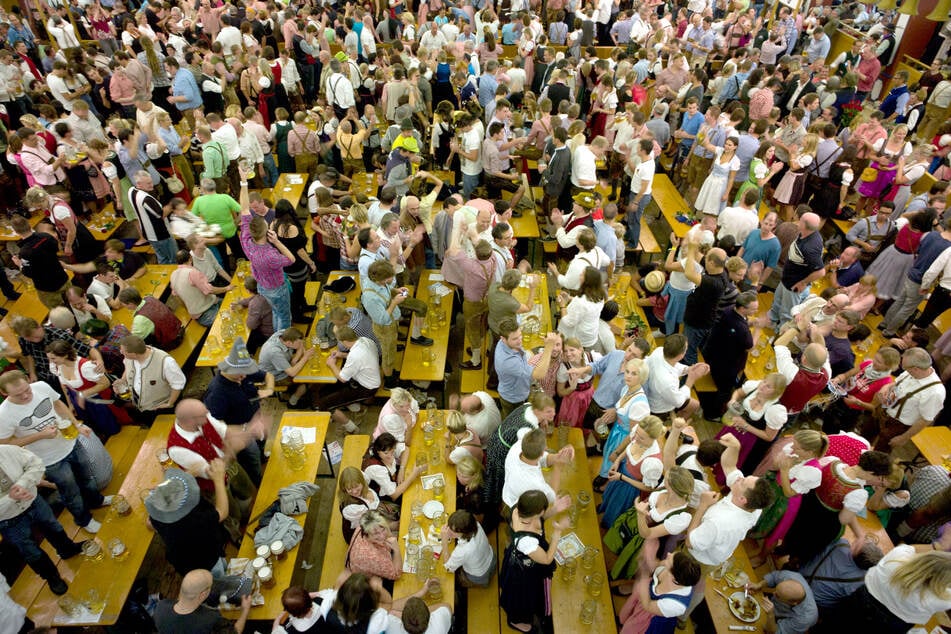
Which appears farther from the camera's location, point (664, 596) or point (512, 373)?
point (512, 373)

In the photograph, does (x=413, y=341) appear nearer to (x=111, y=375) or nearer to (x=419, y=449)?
(x=419, y=449)

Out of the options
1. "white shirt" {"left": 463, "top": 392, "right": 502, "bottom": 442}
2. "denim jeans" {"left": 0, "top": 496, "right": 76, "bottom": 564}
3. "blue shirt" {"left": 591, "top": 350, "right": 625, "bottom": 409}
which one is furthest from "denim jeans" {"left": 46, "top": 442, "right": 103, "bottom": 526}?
"blue shirt" {"left": 591, "top": 350, "right": 625, "bottom": 409}

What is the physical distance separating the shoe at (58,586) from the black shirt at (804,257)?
6.99 metres

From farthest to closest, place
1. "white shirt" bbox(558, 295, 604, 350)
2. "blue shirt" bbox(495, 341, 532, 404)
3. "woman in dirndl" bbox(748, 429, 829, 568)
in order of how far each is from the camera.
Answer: "white shirt" bbox(558, 295, 604, 350) < "blue shirt" bbox(495, 341, 532, 404) < "woman in dirndl" bbox(748, 429, 829, 568)

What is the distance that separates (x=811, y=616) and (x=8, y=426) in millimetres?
5440

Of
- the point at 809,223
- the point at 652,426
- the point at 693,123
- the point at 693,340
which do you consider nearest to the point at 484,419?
the point at 652,426

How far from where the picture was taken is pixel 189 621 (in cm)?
329

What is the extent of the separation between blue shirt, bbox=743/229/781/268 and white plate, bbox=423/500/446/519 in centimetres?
452

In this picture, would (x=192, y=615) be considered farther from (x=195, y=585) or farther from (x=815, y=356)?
(x=815, y=356)

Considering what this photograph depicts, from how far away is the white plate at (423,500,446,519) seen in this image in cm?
416

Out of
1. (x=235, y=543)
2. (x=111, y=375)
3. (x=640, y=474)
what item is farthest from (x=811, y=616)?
(x=111, y=375)

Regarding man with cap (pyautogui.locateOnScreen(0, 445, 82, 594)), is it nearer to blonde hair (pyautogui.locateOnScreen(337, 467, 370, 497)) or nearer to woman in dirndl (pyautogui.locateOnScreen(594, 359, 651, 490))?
blonde hair (pyautogui.locateOnScreen(337, 467, 370, 497))

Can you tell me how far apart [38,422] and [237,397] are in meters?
1.33

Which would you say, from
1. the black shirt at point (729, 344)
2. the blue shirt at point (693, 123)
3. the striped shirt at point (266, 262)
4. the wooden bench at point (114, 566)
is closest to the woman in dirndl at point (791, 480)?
the black shirt at point (729, 344)
